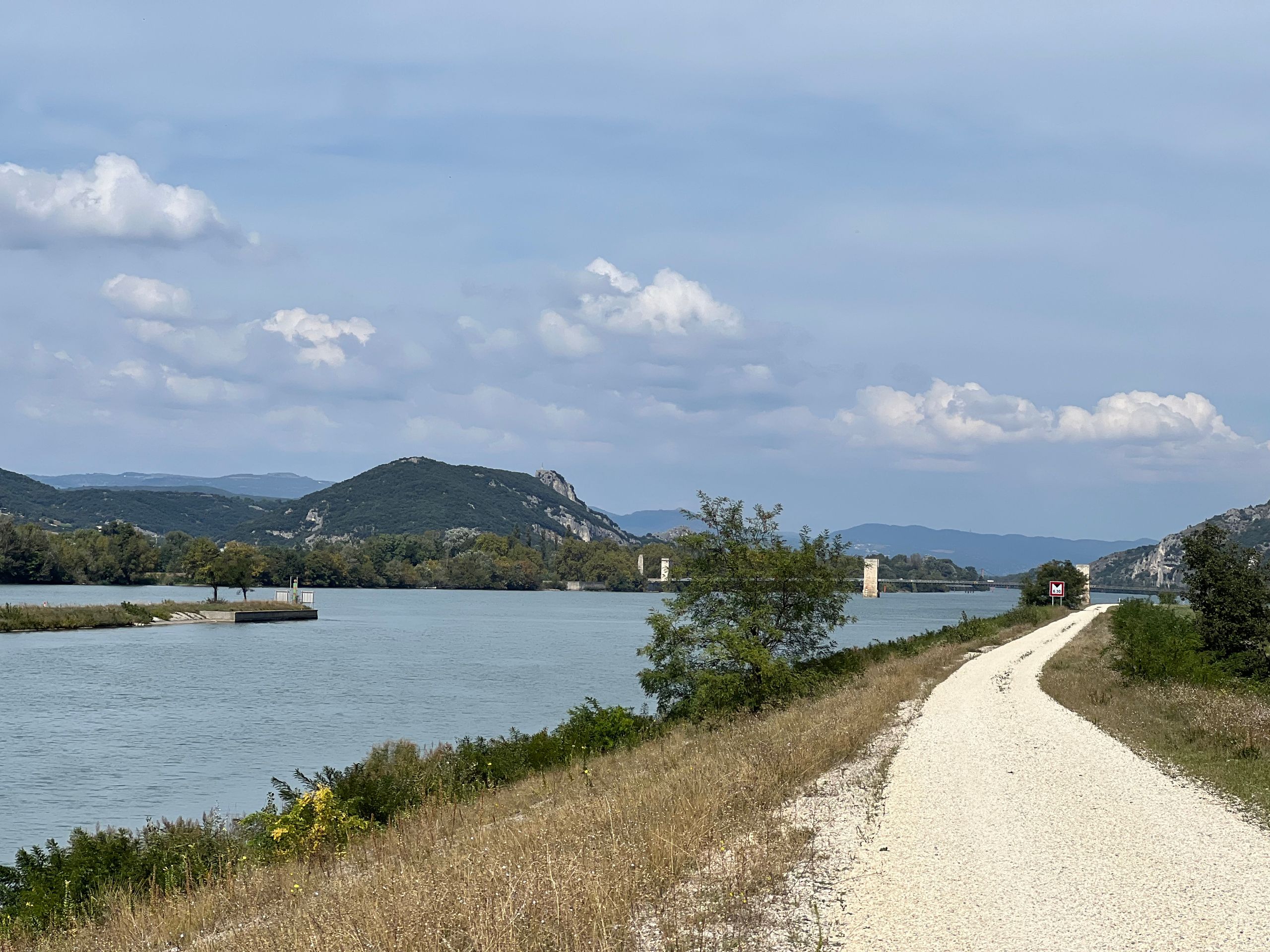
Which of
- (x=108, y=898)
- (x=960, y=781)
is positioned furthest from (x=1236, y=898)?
(x=108, y=898)

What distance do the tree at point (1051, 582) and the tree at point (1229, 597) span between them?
3050 inches

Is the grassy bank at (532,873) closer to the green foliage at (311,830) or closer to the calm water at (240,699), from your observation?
the green foliage at (311,830)

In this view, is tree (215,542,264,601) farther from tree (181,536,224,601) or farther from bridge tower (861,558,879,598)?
bridge tower (861,558,879,598)

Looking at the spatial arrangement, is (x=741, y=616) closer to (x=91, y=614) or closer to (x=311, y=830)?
(x=311, y=830)

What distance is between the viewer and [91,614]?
301 feet

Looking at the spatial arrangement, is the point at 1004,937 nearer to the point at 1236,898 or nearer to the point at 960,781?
the point at 1236,898

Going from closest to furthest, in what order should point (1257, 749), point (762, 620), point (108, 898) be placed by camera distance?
1. point (108, 898)
2. point (1257, 749)
3. point (762, 620)

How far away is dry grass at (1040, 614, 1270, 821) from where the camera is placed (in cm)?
1511

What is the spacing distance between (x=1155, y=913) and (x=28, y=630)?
91409mm

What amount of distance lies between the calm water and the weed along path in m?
16.5

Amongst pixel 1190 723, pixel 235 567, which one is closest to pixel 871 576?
pixel 235 567

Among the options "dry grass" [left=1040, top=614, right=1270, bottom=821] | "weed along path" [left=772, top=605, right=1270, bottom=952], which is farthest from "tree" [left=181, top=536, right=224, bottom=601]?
"weed along path" [left=772, top=605, right=1270, bottom=952]

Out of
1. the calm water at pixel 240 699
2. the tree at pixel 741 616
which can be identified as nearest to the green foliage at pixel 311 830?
the calm water at pixel 240 699

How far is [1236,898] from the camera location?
895 cm
